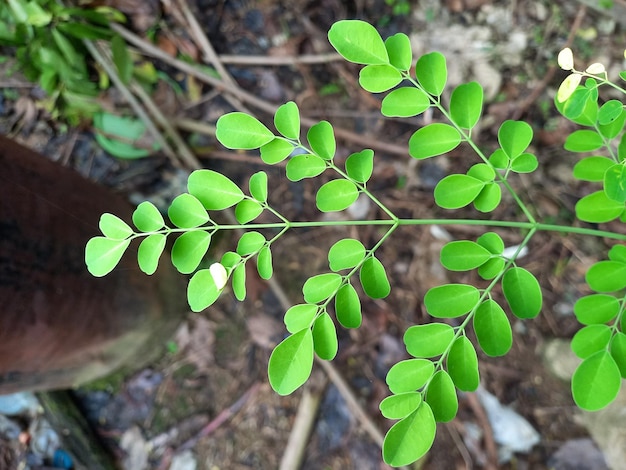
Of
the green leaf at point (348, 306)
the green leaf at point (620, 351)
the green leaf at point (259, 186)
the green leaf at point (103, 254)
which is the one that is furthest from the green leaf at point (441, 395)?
the green leaf at point (103, 254)

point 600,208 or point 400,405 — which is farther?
point 600,208

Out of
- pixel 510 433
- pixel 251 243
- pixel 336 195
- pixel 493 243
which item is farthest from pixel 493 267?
pixel 510 433

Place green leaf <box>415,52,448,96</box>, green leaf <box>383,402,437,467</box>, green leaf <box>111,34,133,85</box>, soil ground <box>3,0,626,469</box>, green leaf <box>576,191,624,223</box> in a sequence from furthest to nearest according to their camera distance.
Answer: soil ground <box>3,0,626,469</box>, green leaf <box>111,34,133,85</box>, green leaf <box>576,191,624,223</box>, green leaf <box>415,52,448,96</box>, green leaf <box>383,402,437,467</box>

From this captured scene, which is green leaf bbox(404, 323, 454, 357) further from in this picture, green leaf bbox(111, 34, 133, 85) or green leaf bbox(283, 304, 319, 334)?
green leaf bbox(111, 34, 133, 85)

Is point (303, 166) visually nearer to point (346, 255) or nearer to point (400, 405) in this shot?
point (346, 255)

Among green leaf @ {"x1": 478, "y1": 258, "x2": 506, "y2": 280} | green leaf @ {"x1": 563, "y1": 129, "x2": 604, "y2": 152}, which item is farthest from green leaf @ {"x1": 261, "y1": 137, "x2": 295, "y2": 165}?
green leaf @ {"x1": 563, "y1": 129, "x2": 604, "y2": 152}

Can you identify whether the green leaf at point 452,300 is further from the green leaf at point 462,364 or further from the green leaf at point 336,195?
the green leaf at point 336,195
